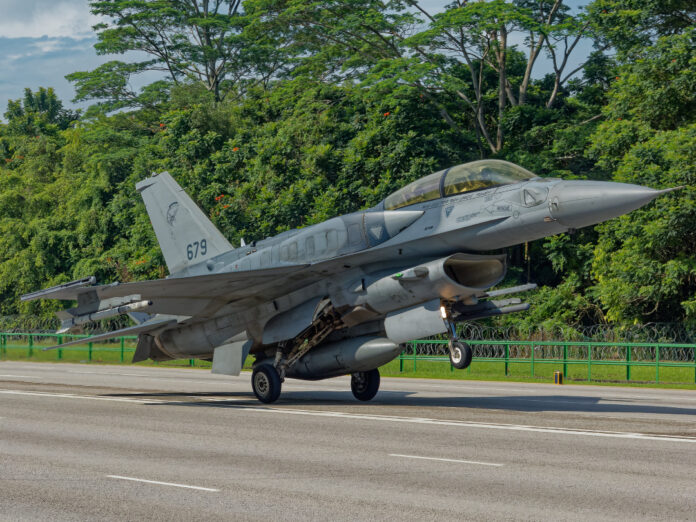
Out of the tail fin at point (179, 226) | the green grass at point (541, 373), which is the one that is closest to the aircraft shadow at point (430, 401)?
the tail fin at point (179, 226)

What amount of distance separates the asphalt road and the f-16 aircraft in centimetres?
129

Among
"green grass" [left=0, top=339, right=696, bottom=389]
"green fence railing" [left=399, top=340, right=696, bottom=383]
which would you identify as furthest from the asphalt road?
"green grass" [left=0, top=339, right=696, bottom=389]

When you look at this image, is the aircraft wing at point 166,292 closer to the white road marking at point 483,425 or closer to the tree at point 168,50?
the white road marking at point 483,425

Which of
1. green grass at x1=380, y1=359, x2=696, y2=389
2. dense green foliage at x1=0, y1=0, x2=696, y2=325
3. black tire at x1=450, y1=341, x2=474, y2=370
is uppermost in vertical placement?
dense green foliage at x1=0, y1=0, x2=696, y2=325

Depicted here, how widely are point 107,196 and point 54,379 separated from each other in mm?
31996

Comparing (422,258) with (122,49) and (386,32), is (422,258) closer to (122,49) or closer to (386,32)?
(386,32)


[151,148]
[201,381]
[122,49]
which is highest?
[122,49]

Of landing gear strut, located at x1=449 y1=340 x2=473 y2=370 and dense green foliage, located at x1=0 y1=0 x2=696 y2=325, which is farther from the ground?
dense green foliage, located at x1=0 y1=0 x2=696 y2=325

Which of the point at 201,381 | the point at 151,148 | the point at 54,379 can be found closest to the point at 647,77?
the point at 201,381

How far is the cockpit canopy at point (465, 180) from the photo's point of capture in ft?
52.7

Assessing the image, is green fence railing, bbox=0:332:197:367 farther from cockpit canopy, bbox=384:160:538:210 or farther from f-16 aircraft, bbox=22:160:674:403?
cockpit canopy, bbox=384:160:538:210

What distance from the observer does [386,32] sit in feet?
140

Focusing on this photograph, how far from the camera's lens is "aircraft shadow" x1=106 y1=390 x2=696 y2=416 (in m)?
17.4

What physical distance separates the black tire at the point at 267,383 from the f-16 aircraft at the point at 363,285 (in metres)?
0.03
